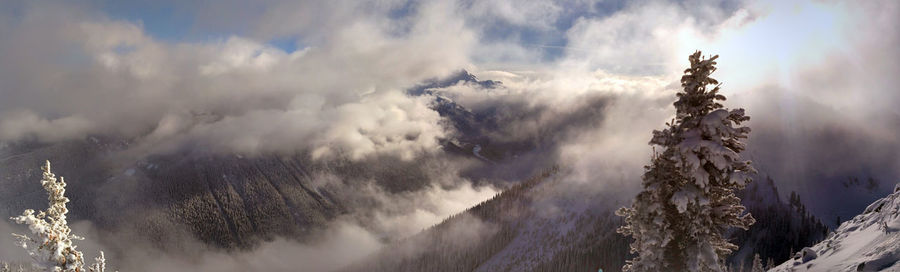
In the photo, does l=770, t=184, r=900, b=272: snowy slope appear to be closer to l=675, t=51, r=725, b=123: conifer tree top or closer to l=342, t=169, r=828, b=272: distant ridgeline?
l=675, t=51, r=725, b=123: conifer tree top

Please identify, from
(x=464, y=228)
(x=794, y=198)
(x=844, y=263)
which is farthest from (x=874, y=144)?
(x=844, y=263)

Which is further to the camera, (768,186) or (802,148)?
(802,148)

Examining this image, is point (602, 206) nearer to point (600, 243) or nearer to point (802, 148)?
point (600, 243)

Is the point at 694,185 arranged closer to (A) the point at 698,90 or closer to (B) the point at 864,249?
(A) the point at 698,90

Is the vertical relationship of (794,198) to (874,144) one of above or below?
below

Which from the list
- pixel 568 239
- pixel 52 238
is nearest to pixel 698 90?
pixel 52 238
